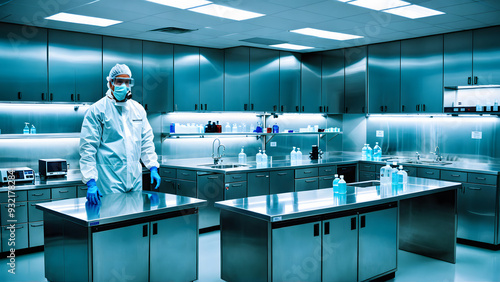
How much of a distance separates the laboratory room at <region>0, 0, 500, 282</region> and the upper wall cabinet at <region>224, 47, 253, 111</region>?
0.02 m

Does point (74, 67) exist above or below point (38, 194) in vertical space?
above

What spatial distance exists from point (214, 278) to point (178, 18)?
2.71 meters

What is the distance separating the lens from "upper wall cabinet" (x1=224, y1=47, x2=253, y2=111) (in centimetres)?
653

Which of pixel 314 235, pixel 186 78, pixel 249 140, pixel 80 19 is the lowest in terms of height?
pixel 314 235

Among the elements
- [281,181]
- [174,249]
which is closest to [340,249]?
[174,249]

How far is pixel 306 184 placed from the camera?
6094mm

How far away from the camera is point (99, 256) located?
2.77 m

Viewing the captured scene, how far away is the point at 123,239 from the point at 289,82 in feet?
15.5

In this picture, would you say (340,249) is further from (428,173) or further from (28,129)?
(28,129)

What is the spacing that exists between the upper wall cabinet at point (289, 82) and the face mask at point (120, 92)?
3741 mm

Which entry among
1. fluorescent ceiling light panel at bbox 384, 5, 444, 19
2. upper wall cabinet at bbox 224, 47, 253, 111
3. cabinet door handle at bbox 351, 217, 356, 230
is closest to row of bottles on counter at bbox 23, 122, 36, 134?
upper wall cabinet at bbox 224, 47, 253, 111

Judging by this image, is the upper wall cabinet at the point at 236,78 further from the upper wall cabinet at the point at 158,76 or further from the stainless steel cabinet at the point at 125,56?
the stainless steel cabinet at the point at 125,56

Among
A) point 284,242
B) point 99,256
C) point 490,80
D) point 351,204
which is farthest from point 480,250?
point 99,256

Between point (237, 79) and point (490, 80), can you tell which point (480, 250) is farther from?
point (237, 79)
